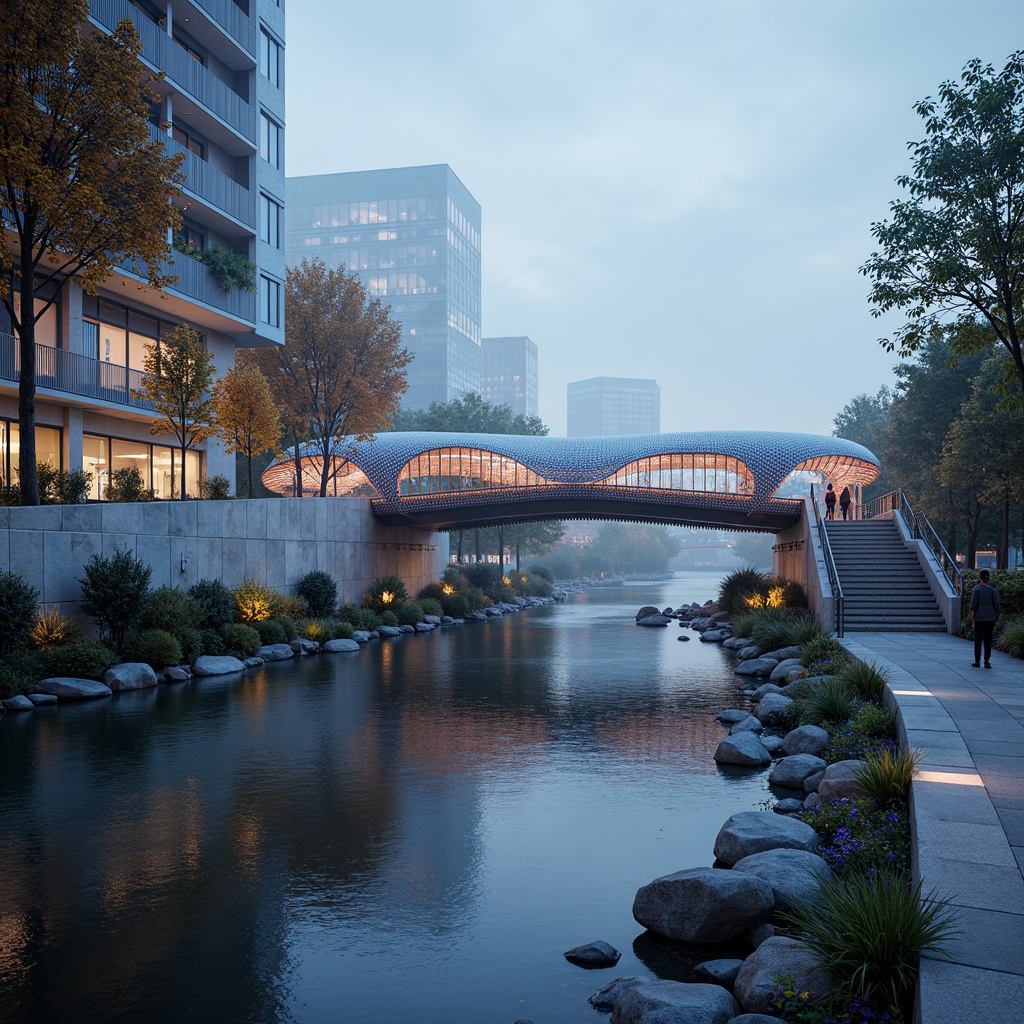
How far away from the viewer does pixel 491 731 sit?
16.6m

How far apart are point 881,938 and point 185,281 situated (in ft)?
110

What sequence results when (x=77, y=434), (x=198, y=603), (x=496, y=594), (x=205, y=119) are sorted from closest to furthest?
(x=198, y=603), (x=77, y=434), (x=205, y=119), (x=496, y=594)

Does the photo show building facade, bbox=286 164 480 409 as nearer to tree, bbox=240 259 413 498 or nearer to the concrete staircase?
tree, bbox=240 259 413 498

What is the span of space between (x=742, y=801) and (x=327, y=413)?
114ft

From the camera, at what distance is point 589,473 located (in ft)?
151

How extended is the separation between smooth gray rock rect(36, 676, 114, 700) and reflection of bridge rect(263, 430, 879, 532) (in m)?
26.3

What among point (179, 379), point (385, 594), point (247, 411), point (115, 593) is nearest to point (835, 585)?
point (115, 593)

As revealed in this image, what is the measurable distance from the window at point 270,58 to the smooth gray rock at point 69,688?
30681mm

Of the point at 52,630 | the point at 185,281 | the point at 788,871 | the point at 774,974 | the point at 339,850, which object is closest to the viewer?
the point at 774,974

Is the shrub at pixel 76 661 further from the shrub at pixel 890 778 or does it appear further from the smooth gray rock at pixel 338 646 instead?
the shrub at pixel 890 778

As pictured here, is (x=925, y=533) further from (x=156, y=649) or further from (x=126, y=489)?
(x=126, y=489)

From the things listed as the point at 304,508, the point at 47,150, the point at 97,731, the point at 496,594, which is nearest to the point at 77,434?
the point at 304,508

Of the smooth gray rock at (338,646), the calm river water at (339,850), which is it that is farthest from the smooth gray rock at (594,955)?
the smooth gray rock at (338,646)

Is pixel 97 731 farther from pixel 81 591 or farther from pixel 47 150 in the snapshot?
pixel 47 150
